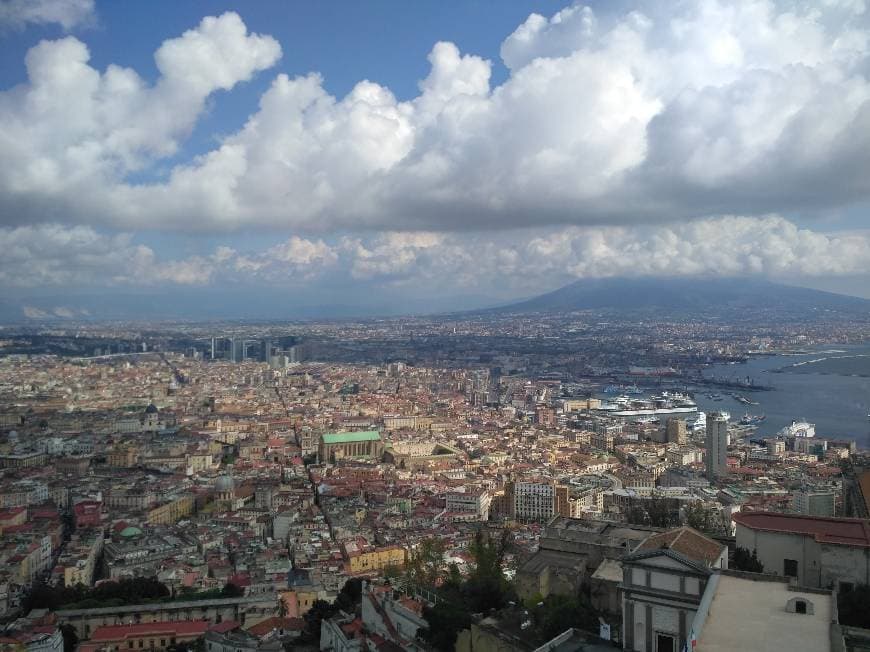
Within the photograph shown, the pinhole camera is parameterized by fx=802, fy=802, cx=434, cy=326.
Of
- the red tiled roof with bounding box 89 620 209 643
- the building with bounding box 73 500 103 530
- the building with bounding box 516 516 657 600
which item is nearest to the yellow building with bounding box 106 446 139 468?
the building with bounding box 73 500 103 530

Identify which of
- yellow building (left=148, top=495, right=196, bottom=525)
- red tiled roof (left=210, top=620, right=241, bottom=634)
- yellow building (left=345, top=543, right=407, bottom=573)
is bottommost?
yellow building (left=148, top=495, right=196, bottom=525)

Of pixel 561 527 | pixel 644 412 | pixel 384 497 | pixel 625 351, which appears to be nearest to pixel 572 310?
pixel 625 351

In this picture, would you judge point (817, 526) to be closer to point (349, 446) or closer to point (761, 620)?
point (761, 620)

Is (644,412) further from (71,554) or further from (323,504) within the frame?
(71,554)

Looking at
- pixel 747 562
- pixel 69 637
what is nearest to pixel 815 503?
pixel 747 562

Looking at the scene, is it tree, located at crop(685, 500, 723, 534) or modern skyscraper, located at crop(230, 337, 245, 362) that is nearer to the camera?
tree, located at crop(685, 500, 723, 534)

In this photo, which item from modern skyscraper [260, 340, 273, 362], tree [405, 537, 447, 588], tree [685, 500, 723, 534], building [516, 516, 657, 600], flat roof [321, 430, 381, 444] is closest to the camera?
building [516, 516, 657, 600]

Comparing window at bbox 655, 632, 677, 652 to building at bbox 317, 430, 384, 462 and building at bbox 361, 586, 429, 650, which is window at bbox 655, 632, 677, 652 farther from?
building at bbox 317, 430, 384, 462
